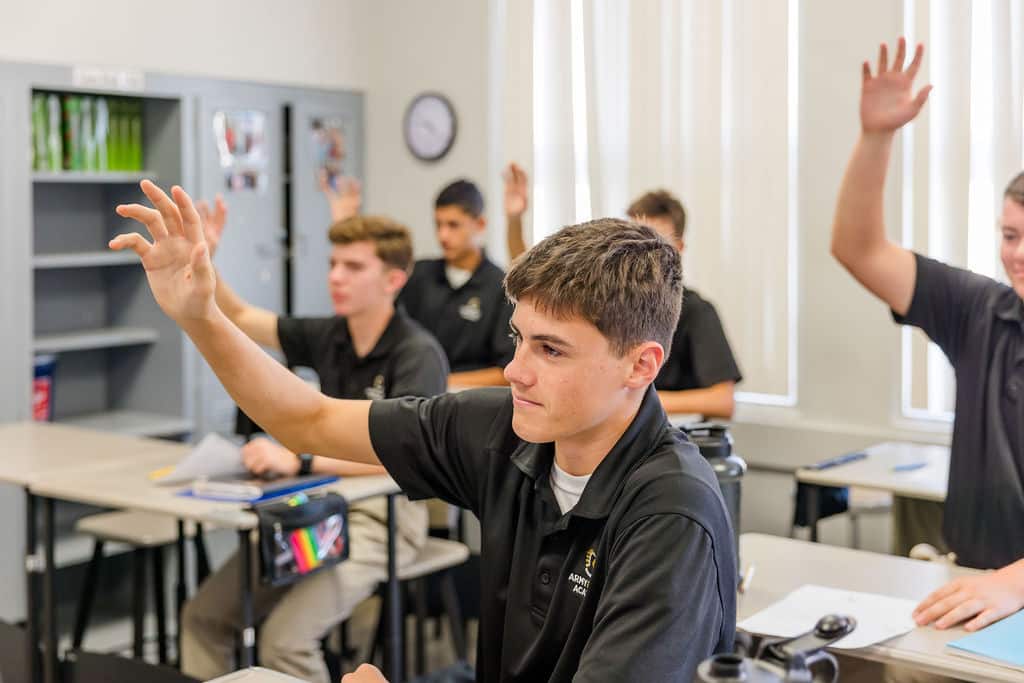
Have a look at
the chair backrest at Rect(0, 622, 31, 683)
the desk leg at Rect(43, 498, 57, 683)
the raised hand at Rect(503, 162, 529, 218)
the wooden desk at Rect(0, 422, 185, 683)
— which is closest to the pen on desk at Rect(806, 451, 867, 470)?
the raised hand at Rect(503, 162, 529, 218)

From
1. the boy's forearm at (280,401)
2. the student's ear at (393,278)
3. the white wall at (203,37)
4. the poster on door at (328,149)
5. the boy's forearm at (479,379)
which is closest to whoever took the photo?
the boy's forearm at (280,401)

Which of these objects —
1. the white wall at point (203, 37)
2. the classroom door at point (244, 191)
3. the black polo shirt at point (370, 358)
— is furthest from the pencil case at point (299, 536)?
the white wall at point (203, 37)

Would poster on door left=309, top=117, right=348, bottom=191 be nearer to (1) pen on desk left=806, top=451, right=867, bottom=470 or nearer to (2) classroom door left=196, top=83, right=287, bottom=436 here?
(2) classroom door left=196, top=83, right=287, bottom=436

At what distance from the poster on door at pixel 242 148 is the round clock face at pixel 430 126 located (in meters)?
0.74

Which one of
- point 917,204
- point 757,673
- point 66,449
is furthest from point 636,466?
point 917,204

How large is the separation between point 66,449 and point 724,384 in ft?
6.75

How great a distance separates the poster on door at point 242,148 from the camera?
5340 mm

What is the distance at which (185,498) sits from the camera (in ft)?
10.5

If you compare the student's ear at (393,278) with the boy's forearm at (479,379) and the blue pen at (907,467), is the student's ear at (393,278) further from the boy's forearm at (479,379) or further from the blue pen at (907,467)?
the blue pen at (907,467)

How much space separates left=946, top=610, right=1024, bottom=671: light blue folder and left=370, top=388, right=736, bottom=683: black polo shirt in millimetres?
523

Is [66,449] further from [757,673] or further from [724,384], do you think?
[757,673]

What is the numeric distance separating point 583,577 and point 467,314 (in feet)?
10.7

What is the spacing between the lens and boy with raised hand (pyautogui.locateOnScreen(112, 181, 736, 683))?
1.57 m

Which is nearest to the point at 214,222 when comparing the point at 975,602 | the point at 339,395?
the point at 339,395
